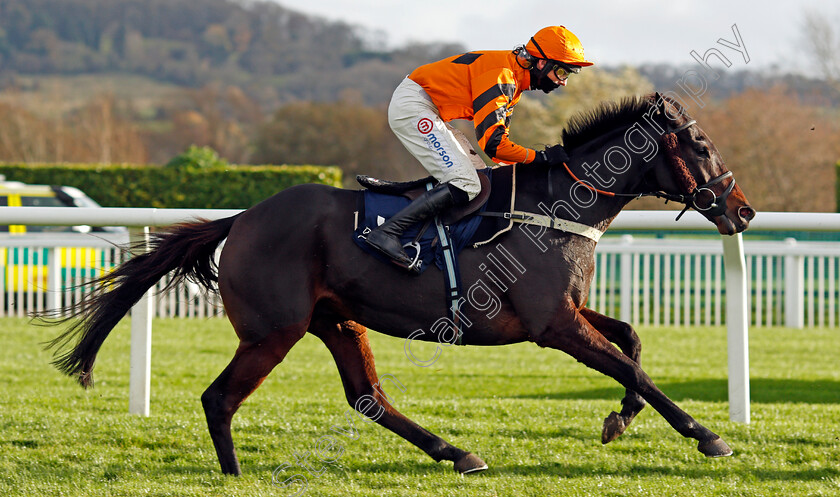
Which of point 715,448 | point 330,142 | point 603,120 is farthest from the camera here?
point 330,142

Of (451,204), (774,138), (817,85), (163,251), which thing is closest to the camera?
(451,204)

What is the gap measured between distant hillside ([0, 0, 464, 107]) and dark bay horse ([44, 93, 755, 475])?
282ft

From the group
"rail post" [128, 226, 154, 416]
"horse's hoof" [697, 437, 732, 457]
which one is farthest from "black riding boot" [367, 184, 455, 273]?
"rail post" [128, 226, 154, 416]

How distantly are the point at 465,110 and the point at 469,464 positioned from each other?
4.68 ft

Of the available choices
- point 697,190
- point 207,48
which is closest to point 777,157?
point 697,190

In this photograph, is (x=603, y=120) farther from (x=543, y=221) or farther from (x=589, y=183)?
(x=543, y=221)

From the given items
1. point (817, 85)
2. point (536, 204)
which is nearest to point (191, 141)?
point (817, 85)

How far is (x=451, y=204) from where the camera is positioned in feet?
11.0

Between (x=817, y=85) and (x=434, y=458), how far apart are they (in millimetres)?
29167

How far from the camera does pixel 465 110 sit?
11.6 ft

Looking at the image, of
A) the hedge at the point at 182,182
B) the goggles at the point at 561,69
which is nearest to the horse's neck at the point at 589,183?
the goggles at the point at 561,69

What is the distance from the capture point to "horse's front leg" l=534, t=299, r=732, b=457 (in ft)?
10.4

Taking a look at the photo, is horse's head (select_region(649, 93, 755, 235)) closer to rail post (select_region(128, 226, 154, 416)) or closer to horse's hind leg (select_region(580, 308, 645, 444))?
horse's hind leg (select_region(580, 308, 645, 444))

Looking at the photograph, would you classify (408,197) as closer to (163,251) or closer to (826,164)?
(163,251)
